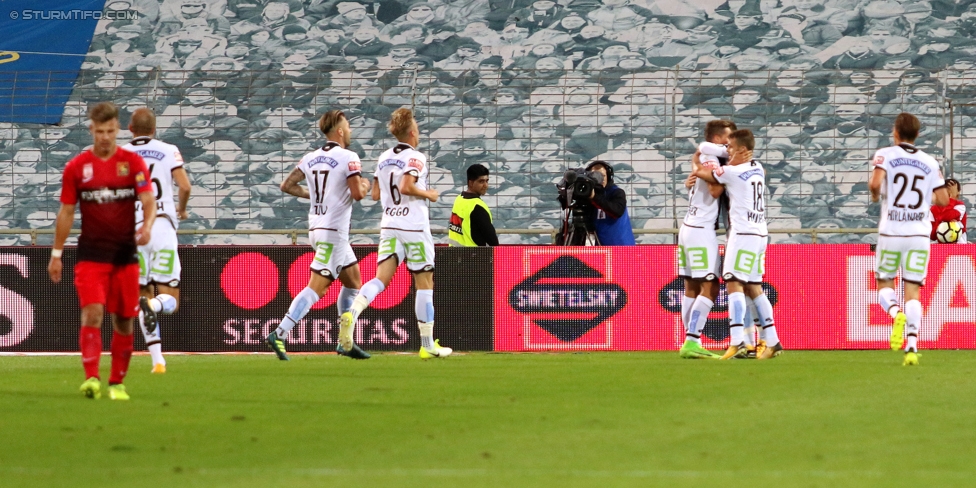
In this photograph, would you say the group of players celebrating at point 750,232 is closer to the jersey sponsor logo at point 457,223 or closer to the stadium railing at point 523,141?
the jersey sponsor logo at point 457,223

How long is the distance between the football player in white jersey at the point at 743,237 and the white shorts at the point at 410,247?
2223 mm

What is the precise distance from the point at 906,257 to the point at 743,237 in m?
1.23

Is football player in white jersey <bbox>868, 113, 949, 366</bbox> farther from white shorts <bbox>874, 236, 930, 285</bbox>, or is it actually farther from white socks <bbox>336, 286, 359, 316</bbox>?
white socks <bbox>336, 286, 359, 316</bbox>

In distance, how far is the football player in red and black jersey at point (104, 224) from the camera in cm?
712

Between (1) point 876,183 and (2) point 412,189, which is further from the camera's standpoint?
(2) point 412,189

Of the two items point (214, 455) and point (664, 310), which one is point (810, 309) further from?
point (214, 455)

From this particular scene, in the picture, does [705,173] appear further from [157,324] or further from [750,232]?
[157,324]

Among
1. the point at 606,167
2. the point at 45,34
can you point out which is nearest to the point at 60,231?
the point at 606,167

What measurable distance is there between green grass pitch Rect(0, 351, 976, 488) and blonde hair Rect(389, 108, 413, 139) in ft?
6.93

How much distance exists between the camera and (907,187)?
9938mm

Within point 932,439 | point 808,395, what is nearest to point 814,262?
point 808,395

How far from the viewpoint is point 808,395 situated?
7359 millimetres

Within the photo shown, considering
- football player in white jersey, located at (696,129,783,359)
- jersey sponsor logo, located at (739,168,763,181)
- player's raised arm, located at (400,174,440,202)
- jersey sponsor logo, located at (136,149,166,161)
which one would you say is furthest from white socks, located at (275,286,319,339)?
jersey sponsor logo, located at (739,168,763,181)

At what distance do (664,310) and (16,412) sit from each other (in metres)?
7.44
